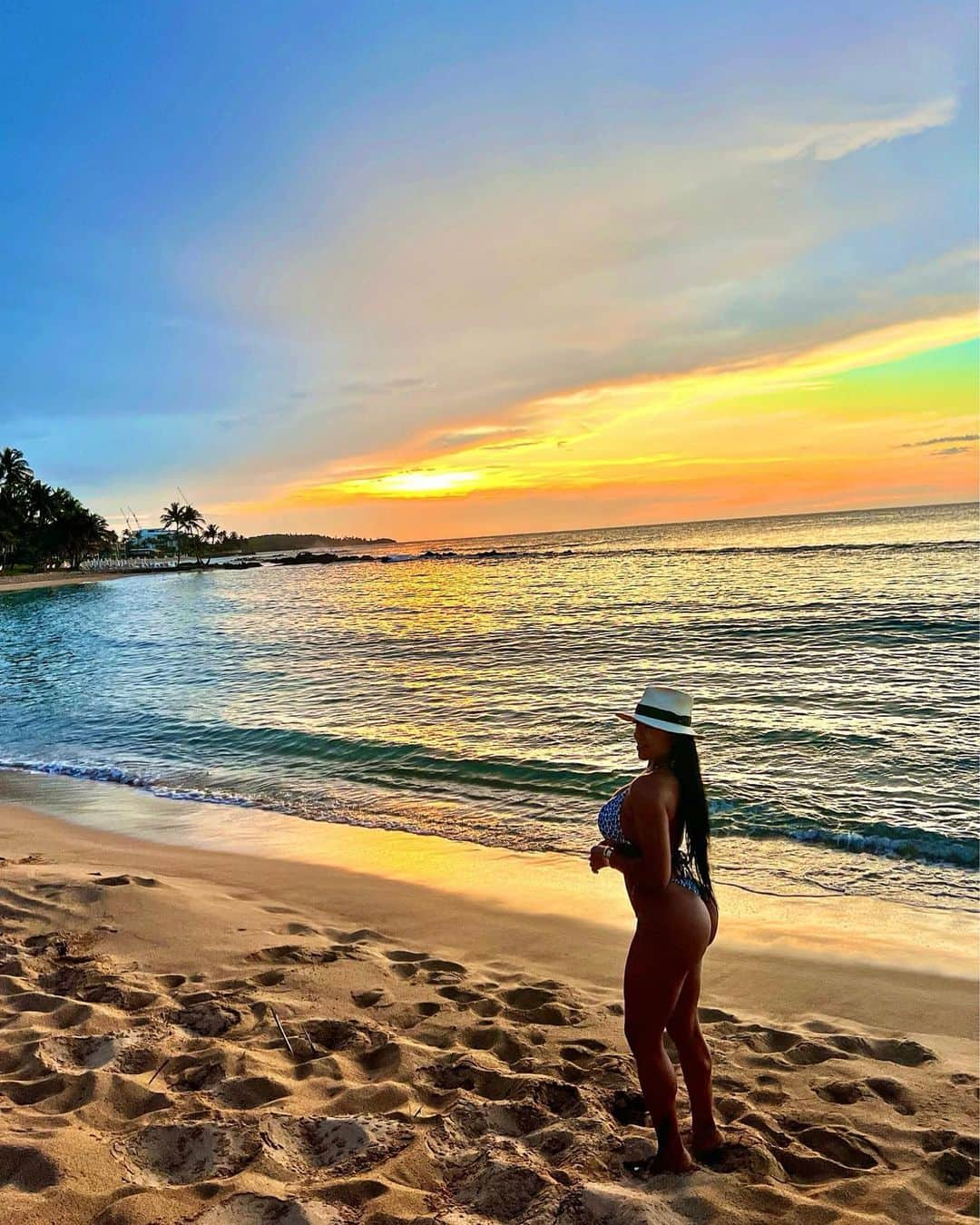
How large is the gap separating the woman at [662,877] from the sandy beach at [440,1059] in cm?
48

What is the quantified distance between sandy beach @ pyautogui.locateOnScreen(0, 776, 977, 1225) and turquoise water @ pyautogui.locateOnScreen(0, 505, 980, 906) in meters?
1.94

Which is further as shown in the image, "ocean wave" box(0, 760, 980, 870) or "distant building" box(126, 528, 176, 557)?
"distant building" box(126, 528, 176, 557)

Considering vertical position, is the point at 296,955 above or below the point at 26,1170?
below

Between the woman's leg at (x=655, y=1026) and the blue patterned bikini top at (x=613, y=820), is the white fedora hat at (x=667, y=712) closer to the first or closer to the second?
the blue patterned bikini top at (x=613, y=820)

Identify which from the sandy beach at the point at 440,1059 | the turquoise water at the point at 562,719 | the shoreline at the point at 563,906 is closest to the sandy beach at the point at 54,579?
the turquoise water at the point at 562,719

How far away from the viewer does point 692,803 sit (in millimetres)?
3072

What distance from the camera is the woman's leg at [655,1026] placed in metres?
3.05

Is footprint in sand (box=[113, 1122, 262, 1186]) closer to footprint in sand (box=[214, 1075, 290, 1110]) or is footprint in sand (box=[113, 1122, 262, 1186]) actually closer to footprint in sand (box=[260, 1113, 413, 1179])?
footprint in sand (box=[260, 1113, 413, 1179])

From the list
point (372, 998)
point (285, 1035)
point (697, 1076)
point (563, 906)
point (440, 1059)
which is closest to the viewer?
point (697, 1076)

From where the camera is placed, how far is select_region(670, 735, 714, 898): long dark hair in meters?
3.04

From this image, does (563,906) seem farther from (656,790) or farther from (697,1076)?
(656,790)

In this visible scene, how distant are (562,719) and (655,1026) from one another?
38.3 feet

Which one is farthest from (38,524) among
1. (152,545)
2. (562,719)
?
(562,719)

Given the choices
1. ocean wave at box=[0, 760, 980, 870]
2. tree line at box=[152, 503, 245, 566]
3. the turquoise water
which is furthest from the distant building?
ocean wave at box=[0, 760, 980, 870]
